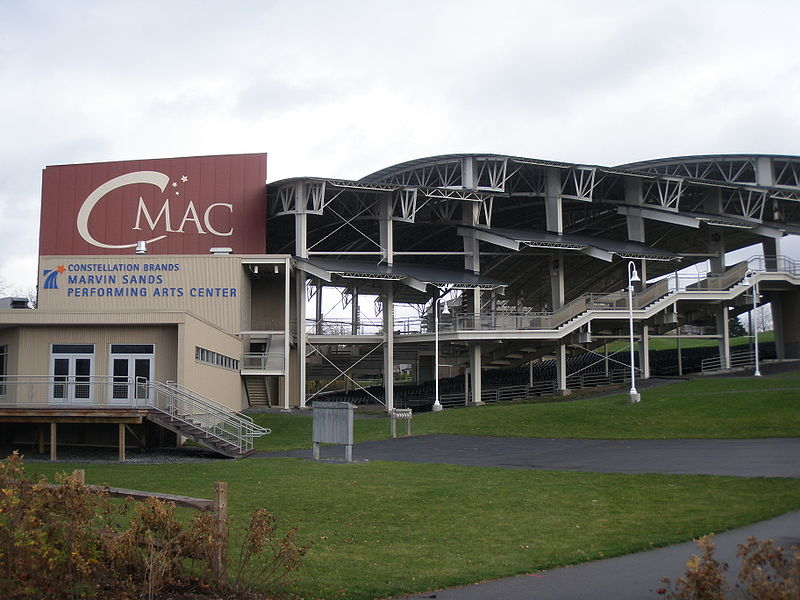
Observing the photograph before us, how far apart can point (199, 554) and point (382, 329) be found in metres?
38.2

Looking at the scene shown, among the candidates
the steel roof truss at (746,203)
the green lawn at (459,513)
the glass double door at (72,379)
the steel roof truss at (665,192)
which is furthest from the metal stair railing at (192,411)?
the steel roof truss at (746,203)

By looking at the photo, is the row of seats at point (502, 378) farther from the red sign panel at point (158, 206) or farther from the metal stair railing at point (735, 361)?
the red sign panel at point (158, 206)

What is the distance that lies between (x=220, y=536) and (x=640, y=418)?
24.1 metres

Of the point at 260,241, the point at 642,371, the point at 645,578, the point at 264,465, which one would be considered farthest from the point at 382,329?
the point at 645,578

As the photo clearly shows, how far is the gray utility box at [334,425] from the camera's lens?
23.7 metres

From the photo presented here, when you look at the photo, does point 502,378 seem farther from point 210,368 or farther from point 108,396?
point 108,396

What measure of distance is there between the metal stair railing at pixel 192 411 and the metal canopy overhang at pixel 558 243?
21.0 m

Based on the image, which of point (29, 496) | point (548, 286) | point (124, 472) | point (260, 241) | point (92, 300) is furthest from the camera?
point (548, 286)

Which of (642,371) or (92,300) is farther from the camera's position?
(642,371)

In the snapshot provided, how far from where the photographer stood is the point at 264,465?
22.8m

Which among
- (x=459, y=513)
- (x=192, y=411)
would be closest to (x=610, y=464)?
(x=459, y=513)

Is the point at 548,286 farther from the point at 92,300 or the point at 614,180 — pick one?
the point at 92,300

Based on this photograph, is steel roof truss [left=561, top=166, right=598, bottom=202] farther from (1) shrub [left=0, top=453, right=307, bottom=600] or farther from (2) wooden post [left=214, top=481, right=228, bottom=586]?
(1) shrub [left=0, top=453, right=307, bottom=600]

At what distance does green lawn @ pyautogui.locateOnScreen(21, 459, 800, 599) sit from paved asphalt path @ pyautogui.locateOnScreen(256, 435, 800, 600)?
0.48m
